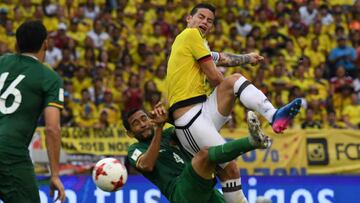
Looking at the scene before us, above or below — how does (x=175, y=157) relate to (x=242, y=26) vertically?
above

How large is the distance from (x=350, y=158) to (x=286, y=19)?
6111 millimetres

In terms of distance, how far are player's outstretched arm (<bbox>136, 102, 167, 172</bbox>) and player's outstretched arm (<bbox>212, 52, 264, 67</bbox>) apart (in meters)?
0.96

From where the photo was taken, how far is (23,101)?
7.87 meters

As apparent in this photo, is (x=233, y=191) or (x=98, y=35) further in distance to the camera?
(x=98, y=35)

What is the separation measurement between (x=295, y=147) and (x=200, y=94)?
7.36 m

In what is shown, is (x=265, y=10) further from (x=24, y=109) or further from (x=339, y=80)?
(x=24, y=109)

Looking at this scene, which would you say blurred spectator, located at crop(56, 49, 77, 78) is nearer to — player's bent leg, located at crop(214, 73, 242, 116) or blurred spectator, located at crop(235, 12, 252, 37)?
blurred spectator, located at crop(235, 12, 252, 37)

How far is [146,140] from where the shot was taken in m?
10.3

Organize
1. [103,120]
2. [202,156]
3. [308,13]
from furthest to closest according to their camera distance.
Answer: [308,13] → [103,120] → [202,156]

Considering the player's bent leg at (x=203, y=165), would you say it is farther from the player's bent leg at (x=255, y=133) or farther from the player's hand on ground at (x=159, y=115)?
the player's bent leg at (x=255, y=133)

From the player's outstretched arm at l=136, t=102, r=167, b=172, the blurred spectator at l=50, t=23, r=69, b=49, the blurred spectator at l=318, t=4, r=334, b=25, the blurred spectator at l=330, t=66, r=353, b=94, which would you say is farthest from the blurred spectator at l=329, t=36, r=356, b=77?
the player's outstretched arm at l=136, t=102, r=167, b=172

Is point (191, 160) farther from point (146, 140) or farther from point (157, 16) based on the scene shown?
point (157, 16)

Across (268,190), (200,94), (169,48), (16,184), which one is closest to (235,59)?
(200,94)

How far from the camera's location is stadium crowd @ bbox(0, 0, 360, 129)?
18641 millimetres
